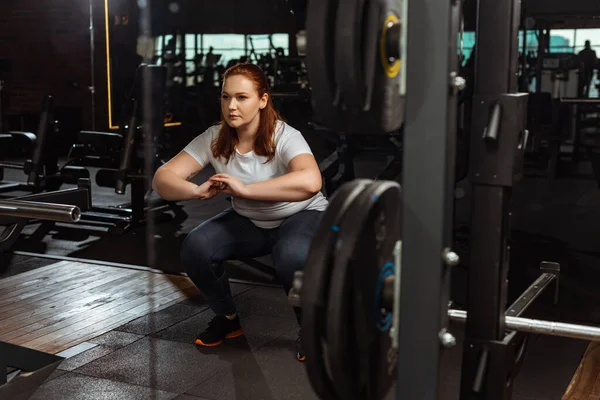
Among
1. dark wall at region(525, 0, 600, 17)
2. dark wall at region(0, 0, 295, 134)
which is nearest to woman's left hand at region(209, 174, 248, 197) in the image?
dark wall at region(525, 0, 600, 17)

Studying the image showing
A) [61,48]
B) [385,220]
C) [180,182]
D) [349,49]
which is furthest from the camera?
[61,48]

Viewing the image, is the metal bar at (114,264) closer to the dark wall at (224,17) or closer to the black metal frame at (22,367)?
the black metal frame at (22,367)

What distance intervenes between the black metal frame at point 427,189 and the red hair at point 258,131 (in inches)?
52.8

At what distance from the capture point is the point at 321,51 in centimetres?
112

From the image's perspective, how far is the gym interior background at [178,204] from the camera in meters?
2.43

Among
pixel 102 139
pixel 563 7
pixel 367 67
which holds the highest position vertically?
pixel 563 7

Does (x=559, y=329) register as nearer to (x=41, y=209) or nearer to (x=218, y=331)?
(x=41, y=209)

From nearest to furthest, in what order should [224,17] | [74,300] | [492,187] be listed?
[492,187] < [74,300] < [224,17]

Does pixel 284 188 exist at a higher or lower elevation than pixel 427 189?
lower

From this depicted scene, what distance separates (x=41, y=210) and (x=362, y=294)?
732mm

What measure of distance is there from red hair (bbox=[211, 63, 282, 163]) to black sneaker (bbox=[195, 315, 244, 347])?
0.58m

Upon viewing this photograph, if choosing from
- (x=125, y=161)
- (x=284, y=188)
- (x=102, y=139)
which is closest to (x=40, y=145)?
(x=102, y=139)

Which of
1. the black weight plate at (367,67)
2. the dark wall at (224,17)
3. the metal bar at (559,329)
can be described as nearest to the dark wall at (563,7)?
the dark wall at (224,17)

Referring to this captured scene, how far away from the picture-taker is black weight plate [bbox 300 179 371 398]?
3.69ft
